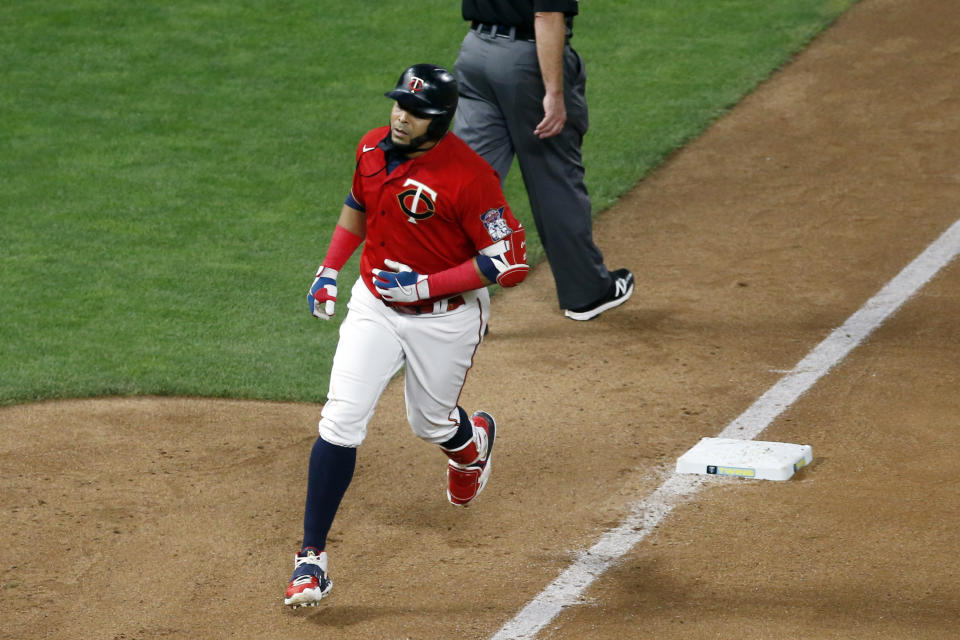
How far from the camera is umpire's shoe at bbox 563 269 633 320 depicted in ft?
23.1

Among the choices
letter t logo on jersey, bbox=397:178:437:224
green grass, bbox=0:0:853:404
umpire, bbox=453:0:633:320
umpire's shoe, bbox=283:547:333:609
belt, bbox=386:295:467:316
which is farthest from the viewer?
green grass, bbox=0:0:853:404

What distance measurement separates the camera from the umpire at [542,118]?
6449mm

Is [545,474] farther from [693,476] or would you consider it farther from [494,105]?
[494,105]

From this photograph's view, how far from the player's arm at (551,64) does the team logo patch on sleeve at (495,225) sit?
202cm

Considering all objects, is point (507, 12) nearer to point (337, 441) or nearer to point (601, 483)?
point (601, 483)

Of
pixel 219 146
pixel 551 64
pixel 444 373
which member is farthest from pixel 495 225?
pixel 219 146

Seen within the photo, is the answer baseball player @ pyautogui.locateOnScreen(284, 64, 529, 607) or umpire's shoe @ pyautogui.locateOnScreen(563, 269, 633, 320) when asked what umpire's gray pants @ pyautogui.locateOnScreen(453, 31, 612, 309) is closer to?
umpire's shoe @ pyautogui.locateOnScreen(563, 269, 633, 320)

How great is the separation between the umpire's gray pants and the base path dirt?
14.8 inches

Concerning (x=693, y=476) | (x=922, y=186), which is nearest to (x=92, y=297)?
(x=693, y=476)

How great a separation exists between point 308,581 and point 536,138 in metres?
2.99

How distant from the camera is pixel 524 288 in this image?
7727 millimetres

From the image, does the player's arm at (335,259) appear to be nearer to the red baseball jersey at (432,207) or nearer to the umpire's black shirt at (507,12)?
the red baseball jersey at (432,207)

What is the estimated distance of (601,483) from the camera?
211 inches

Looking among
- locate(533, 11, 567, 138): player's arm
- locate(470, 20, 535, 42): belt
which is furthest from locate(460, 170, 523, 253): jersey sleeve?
locate(470, 20, 535, 42): belt
